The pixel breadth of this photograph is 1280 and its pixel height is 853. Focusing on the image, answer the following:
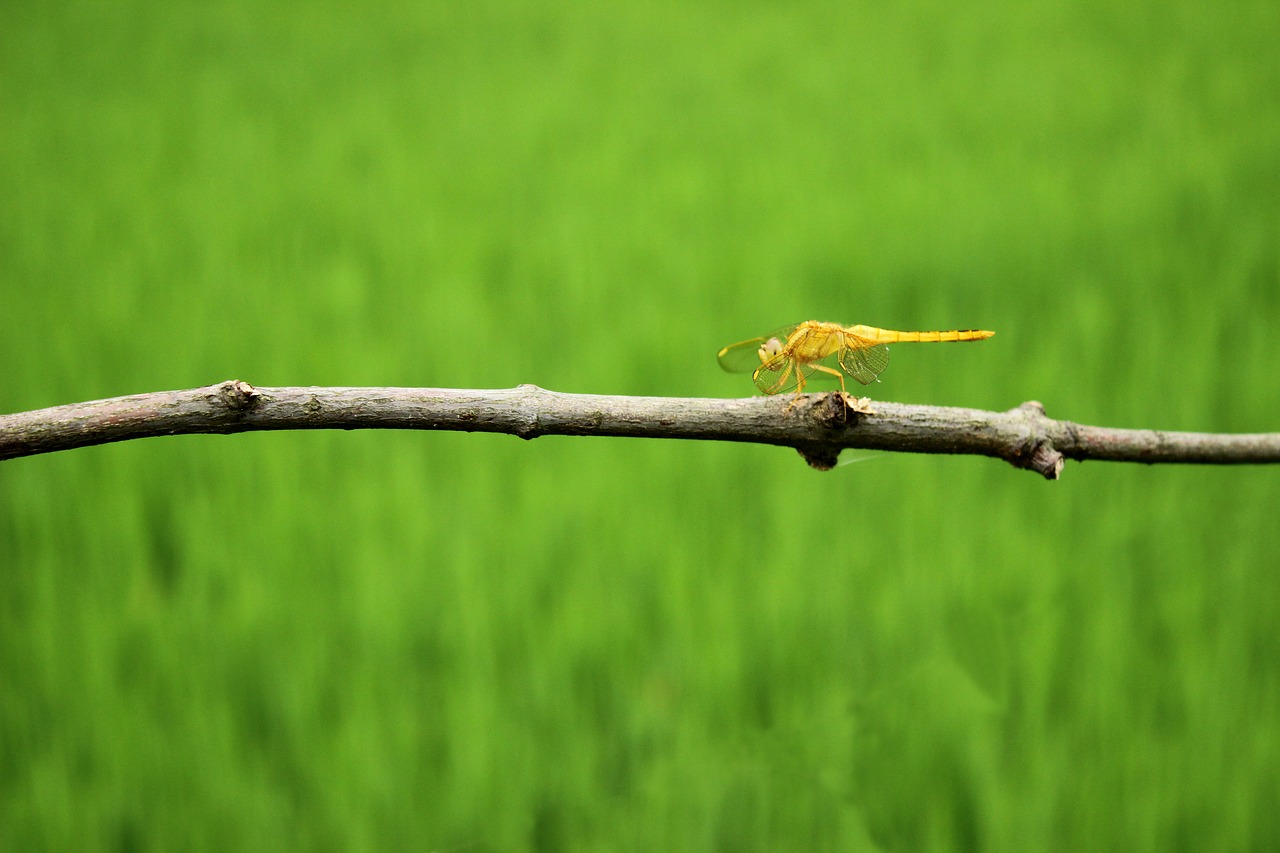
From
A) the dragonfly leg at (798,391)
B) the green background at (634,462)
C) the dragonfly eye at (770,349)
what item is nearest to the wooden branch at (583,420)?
the dragonfly leg at (798,391)

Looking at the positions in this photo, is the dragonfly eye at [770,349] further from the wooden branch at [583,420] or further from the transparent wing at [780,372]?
the wooden branch at [583,420]

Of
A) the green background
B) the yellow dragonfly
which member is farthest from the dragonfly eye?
the green background

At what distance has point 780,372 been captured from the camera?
2.43ft

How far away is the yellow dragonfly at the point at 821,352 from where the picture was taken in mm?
708

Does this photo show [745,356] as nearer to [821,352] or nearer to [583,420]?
[821,352]

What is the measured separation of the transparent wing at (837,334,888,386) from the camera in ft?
2.41

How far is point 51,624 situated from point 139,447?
0.38 metres

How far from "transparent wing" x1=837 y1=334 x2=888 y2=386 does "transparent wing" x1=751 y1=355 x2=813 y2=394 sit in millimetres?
33

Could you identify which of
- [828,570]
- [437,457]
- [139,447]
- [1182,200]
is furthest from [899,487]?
[139,447]

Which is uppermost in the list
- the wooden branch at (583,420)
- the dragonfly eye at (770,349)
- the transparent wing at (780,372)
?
the dragonfly eye at (770,349)

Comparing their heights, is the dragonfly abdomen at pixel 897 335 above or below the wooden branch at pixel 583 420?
above

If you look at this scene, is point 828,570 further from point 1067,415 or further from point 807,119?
point 807,119

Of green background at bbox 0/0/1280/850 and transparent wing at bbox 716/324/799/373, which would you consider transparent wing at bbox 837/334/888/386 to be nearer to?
transparent wing at bbox 716/324/799/373

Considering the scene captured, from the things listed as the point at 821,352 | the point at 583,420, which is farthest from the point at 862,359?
the point at 583,420
